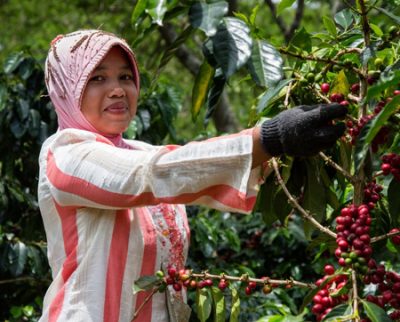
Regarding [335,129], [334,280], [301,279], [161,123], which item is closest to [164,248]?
[334,280]

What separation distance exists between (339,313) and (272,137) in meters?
0.39

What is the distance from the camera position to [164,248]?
233cm

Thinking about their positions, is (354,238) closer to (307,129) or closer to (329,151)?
(307,129)

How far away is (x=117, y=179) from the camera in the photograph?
2018 millimetres

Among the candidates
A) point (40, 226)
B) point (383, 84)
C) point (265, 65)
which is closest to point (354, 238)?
point (383, 84)

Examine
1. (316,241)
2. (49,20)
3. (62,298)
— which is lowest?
(62,298)

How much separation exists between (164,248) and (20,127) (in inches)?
79.4

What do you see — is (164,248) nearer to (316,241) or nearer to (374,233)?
(316,241)

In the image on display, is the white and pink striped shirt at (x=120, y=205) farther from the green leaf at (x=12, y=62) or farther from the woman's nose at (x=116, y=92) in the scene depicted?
the green leaf at (x=12, y=62)

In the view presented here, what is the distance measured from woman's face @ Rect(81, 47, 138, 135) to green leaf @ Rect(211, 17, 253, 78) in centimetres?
34

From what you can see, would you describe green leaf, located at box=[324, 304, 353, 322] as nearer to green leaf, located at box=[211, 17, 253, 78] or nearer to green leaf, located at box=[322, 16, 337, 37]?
green leaf, located at box=[211, 17, 253, 78]

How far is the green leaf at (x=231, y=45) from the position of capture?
2.16m

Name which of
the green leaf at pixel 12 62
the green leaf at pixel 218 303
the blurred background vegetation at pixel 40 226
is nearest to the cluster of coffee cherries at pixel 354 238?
the green leaf at pixel 218 303

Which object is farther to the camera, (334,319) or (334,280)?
(334,280)
